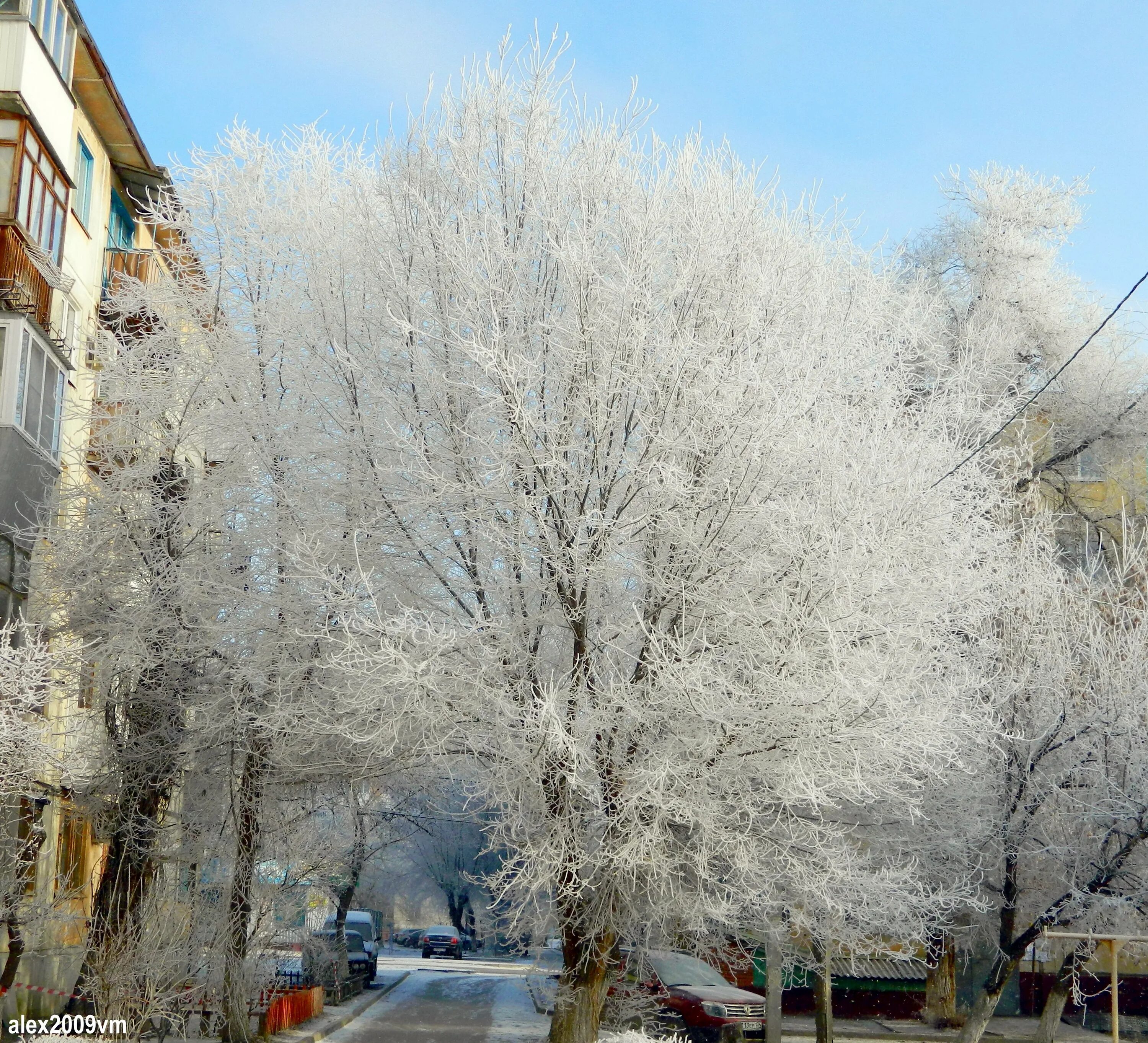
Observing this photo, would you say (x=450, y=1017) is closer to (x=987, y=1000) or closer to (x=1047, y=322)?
(x=987, y=1000)

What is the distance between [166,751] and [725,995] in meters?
9.22

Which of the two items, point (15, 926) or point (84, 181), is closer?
point (15, 926)

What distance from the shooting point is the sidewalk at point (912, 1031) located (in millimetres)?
22359

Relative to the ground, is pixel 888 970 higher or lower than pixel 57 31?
lower

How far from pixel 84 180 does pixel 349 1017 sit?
15967mm

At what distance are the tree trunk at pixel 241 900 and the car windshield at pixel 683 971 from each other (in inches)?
248

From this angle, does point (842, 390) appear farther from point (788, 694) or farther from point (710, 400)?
point (788, 694)

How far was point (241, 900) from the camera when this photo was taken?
17.4m

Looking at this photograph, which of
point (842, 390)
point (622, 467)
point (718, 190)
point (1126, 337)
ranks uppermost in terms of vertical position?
point (1126, 337)

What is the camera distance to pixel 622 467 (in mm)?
11562

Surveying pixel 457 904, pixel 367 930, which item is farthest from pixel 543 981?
pixel 457 904

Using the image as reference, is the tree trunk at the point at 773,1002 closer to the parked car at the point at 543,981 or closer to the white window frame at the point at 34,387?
the parked car at the point at 543,981

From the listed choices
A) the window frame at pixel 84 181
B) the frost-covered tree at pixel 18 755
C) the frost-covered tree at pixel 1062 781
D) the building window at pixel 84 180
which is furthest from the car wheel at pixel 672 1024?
the building window at pixel 84 180

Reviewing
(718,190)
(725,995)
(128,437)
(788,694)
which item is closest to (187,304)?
(128,437)
